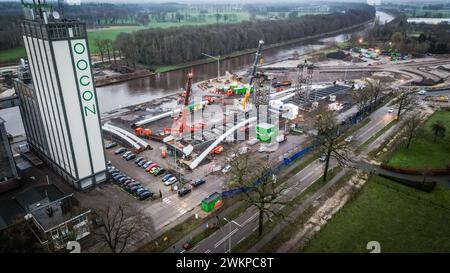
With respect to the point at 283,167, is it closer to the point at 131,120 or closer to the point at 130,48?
the point at 131,120

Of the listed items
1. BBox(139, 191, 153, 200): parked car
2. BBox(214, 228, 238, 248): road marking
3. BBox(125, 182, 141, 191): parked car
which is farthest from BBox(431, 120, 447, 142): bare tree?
BBox(125, 182, 141, 191): parked car

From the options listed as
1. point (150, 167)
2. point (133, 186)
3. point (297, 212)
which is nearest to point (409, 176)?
point (297, 212)

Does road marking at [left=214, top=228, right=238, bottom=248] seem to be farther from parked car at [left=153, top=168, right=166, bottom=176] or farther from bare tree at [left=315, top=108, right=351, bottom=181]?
parked car at [left=153, top=168, right=166, bottom=176]

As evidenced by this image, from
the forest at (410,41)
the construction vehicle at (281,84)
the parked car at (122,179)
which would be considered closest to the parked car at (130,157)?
the parked car at (122,179)

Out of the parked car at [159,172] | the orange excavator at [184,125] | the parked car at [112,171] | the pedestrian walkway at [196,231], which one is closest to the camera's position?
the pedestrian walkway at [196,231]

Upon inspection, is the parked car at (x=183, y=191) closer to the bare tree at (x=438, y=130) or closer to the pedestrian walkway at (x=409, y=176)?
the pedestrian walkway at (x=409, y=176)

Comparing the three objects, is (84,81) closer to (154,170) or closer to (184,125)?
(154,170)
